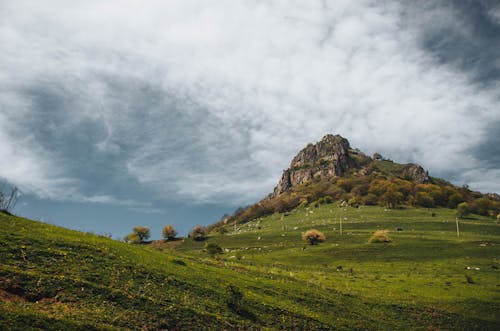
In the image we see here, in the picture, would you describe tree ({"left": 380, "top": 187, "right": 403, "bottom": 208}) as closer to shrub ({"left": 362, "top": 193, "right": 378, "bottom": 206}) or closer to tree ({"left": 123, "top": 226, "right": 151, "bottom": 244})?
shrub ({"left": 362, "top": 193, "right": 378, "bottom": 206})

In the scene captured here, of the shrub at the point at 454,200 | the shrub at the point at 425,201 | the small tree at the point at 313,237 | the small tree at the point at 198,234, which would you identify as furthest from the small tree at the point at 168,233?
the shrub at the point at 454,200

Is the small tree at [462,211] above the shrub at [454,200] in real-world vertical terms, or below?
below

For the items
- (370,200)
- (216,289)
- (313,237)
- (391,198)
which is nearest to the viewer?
(216,289)

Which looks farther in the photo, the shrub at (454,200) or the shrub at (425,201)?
the shrub at (454,200)

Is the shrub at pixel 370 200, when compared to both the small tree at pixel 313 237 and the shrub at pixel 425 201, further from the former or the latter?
the small tree at pixel 313 237

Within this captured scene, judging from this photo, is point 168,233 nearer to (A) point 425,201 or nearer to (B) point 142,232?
(B) point 142,232

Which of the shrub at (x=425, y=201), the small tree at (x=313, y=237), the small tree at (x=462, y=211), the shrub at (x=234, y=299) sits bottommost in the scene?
the shrub at (x=234, y=299)

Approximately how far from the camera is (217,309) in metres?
21.2

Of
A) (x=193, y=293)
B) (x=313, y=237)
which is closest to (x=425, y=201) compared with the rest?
(x=313, y=237)

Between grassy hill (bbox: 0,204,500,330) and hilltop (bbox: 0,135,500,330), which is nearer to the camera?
grassy hill (bbox: 0,204,500,330)

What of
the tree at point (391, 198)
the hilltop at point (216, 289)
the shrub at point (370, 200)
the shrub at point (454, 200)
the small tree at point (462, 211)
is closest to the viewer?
the hilltop at point (216, 289)

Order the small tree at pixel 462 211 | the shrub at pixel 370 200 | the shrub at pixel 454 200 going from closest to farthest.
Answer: the small tree at pixel 462 211 → the shrub at pixel 454 200 → the shrub at pixel 370 200

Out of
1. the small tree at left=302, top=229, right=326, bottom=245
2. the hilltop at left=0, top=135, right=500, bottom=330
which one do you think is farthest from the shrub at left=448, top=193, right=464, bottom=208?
the small tree at left=302, top=229, right=326, bottom=245

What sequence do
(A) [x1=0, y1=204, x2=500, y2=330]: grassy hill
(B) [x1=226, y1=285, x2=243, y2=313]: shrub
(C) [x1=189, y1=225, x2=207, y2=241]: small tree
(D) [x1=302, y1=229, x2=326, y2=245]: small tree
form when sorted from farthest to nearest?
(C) [x1=189, y1=225, x2=207, y2=241]: small tree < (D) [x1=302, y1=229, x2=326, y2=245]: small tree < (B) [x1=226, y1=285, x2=243, y2=313]: shrub < (A) [x1=0, y1=204, x2=500, y2=330]: grassy hill
